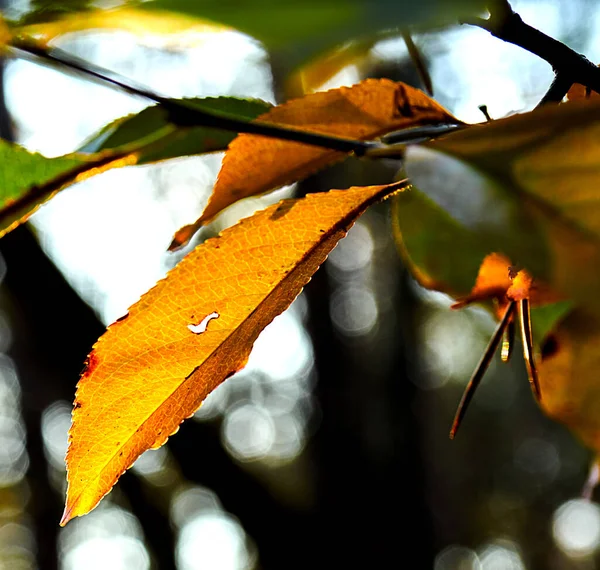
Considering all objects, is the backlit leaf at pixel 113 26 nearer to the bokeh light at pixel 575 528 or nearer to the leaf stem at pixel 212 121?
the leaf stem at pixel 212 121

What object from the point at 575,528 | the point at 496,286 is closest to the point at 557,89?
the point at 496,286

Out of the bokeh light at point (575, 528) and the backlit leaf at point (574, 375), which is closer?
the backlit leaf at point (574, 375)

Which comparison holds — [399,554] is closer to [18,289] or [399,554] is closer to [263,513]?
[263,513]

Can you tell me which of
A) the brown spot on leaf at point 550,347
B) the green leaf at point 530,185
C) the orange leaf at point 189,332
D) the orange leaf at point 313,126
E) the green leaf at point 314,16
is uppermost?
the green leaf at point 314,16

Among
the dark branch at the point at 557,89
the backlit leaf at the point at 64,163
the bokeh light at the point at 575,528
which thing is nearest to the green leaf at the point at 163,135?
the backlit leaf at the point at 64,163

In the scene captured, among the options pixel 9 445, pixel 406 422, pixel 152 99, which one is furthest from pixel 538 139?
pixel 9 445
